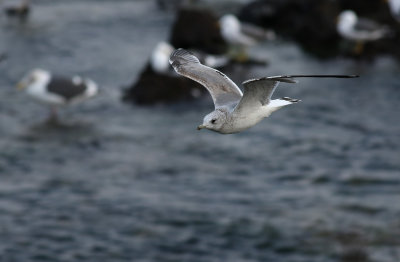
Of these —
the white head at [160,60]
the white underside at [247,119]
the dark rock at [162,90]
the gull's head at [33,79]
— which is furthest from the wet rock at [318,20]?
the white underside at [247,119]

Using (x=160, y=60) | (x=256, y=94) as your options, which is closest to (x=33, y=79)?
(x=160, y=60)

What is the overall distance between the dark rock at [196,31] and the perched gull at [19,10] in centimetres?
580

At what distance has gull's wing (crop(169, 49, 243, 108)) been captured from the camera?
24.5 ft

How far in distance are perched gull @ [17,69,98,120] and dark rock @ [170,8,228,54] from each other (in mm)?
4087

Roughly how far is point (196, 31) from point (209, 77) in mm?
13831

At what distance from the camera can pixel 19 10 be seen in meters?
25.1

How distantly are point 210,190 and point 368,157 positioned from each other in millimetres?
3417

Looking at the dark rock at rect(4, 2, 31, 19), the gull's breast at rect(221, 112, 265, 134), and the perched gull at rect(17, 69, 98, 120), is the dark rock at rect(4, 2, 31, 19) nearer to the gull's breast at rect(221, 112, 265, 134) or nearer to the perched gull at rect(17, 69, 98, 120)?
the perched gull at rect(17, 69, 98, 120)

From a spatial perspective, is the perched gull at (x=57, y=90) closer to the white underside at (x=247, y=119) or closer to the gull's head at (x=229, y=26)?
the gull's head at (x=229, y=26)

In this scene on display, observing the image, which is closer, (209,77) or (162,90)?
(209,77)

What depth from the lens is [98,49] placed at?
22.5 m

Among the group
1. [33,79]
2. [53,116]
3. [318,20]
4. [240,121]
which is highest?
[318,20]

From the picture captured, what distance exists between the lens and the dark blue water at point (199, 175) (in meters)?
13.5

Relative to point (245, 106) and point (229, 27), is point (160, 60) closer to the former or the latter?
point (229, 27)
